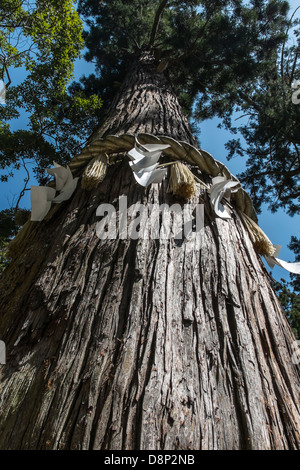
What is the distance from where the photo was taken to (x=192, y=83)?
5922mm

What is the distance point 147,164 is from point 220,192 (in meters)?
0.33

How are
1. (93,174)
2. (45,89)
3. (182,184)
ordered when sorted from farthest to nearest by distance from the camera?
1. (45,89)
2. (93,174)
3. (182,184)

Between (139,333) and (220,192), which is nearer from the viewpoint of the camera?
(139,333)

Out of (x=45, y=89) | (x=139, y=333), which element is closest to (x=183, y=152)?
(x=139, y=333)

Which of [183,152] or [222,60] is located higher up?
[222,60]

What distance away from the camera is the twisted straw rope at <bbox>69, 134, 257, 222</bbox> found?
151 centimetres

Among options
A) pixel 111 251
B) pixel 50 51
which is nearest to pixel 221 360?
pixel 111 251

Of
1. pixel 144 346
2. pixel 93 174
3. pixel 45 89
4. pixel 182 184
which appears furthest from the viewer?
pixel 45 89

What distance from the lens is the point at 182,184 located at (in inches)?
53.6

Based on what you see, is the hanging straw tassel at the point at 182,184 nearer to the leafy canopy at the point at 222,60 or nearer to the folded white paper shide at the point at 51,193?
the folded white paper shide at the point at 51,193

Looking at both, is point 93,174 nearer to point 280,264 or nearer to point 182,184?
point 182,184

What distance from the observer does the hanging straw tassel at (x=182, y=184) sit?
1365 mm

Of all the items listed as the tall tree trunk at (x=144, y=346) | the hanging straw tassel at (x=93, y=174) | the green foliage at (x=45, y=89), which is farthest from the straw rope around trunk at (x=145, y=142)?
the green foliage at (x=45, y=89)
